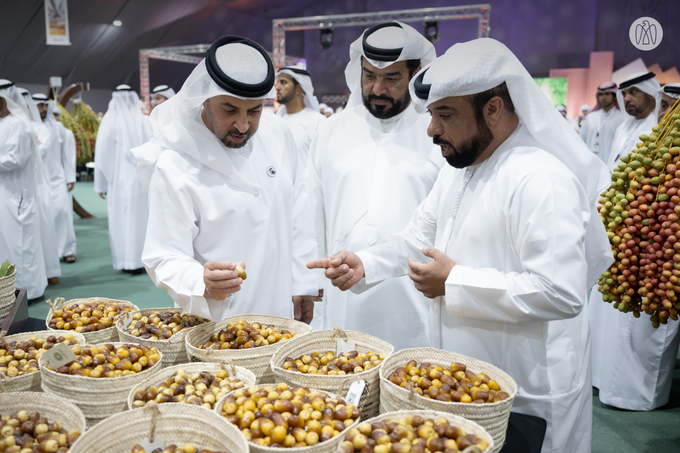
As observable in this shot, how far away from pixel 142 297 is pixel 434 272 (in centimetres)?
437

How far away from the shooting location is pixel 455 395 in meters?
1.31

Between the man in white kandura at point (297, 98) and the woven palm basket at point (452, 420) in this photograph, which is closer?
the woven palm basket at point (452, 420)

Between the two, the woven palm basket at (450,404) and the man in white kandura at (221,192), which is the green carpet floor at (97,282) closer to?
the man in white kandura at (221,192)

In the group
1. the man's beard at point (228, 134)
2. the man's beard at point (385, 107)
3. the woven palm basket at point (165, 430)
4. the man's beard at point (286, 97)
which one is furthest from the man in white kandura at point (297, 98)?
the woven palm basket at point (165, 430)

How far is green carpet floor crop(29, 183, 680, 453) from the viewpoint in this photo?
112 inches

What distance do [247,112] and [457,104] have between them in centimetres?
81

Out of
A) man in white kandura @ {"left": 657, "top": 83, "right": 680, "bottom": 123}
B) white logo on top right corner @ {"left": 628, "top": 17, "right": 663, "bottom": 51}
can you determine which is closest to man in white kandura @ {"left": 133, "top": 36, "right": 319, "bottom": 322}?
white logo on top right corner @ {"left": 628, "top": 17, "right": 663, "bottom": 51}

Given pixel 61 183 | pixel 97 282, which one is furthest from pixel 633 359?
pixel 61 183

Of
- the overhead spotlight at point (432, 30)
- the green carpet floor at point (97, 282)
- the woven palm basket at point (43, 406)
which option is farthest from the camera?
the overhead spotlight at point (432, 30)

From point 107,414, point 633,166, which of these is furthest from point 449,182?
point 107,414

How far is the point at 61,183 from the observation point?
21.9 feet

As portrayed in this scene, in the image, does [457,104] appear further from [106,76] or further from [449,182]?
[106,76]

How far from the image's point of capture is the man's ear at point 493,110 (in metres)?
1.60

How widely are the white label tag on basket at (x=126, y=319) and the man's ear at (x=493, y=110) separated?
4.57ft
